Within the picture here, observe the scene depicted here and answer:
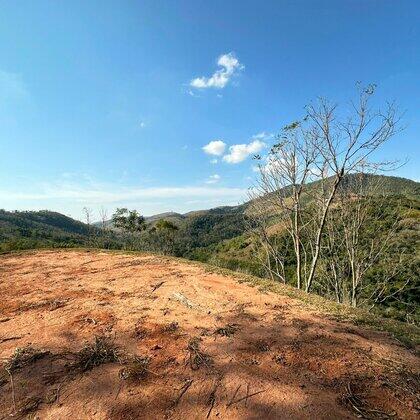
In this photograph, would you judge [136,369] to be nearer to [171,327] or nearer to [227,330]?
[171,327]

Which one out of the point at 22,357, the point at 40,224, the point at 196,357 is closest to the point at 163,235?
the point at 22,357

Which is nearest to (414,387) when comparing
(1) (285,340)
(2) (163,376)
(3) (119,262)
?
(1) (285,340)

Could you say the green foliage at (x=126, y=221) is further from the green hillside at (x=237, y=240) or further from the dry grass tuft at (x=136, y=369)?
the dry grass tuft at (x=136, y=369)

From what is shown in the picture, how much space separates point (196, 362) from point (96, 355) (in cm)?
126

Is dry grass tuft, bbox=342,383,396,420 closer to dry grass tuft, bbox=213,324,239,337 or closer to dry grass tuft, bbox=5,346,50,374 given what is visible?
dry grass tuft, bbox=213,324,239,337

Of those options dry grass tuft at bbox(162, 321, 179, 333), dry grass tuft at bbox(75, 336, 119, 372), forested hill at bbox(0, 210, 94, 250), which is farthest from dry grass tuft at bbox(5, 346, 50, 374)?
forested hill at bbox(0, 210, 94, 250)

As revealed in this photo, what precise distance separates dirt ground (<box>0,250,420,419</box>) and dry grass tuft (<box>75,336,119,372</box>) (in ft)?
0.12

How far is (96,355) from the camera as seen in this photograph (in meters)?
3.95

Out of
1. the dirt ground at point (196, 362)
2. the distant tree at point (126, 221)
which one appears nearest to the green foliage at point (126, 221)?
the distant tree at point (126, 221)

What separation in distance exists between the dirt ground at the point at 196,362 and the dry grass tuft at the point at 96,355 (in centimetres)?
4

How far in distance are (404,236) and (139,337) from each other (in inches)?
828

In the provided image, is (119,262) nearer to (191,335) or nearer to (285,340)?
(191,335)

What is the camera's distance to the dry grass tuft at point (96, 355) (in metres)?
3.79

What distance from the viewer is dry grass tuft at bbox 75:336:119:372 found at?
379cm
